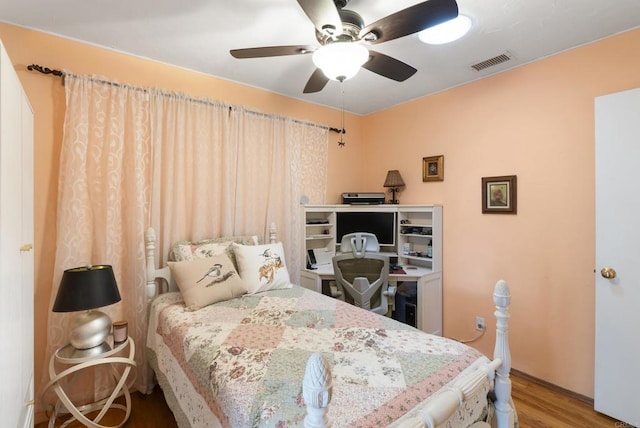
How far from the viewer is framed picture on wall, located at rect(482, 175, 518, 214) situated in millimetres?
2514

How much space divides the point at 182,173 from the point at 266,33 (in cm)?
127

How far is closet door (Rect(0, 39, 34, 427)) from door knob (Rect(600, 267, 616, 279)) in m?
3.09

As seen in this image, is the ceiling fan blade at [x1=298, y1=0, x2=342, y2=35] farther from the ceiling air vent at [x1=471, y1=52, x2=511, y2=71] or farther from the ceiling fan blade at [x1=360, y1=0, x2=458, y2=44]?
the ceiling air vent at [x1=471, y1=52, x2=511, y2=71]

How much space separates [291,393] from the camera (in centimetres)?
111

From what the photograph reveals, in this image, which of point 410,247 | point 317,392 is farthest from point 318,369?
point 410,247

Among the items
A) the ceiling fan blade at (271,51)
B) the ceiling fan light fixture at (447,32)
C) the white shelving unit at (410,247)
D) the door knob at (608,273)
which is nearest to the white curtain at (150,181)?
the white shelving unit at (410,247)

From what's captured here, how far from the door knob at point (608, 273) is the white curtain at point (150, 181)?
2.40 m

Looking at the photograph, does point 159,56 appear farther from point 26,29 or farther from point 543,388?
point 543,388

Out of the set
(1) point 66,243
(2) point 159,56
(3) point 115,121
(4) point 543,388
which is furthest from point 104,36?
(4) point 543,388

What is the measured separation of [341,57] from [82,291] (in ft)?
6.42

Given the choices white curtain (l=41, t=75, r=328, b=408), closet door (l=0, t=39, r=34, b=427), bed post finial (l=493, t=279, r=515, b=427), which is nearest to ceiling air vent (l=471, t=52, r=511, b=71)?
white curtain (l=41, t=75, r=328, b=408)

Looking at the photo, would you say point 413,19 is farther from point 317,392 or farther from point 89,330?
point 89,330

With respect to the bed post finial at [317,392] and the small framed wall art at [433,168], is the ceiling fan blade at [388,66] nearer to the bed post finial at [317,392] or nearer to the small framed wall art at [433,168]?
the small framed wall art at [433,168]

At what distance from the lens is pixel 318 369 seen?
0.76 meters
